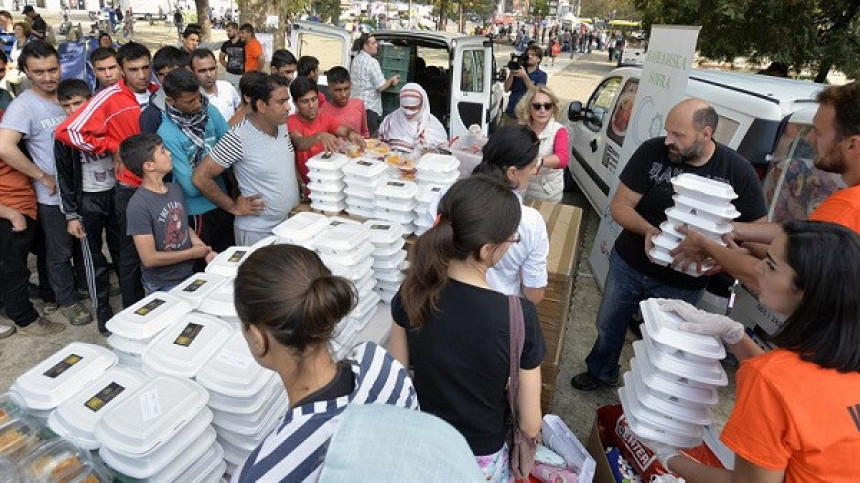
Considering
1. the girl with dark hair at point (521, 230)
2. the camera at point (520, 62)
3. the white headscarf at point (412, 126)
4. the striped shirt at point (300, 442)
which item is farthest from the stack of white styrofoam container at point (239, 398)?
the camera at point (520, 62)

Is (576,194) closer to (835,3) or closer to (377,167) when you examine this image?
(377,167)

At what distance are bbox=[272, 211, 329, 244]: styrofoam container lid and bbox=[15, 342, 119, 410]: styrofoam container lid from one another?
97 cm

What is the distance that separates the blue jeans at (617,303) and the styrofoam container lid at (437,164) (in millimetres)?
1229

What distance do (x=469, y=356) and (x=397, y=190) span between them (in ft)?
5.54

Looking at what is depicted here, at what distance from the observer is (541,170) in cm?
433

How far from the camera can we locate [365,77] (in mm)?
6570

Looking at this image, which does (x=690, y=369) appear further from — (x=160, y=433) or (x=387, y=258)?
(x=160, y=433)

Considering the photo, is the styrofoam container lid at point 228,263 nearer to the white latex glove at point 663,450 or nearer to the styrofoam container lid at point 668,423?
the styrofoam container lid at point 668,423

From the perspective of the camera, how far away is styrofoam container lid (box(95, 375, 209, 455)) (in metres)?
1.60

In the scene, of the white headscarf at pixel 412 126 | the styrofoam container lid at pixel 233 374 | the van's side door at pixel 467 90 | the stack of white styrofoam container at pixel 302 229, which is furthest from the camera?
the van's side door at pixel 467 90

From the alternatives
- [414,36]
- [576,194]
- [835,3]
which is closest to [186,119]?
[414,36]

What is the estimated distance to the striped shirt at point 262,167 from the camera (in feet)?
10.3

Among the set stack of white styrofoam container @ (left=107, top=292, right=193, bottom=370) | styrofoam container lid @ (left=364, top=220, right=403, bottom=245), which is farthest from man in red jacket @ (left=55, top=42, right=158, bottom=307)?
styrofoam container lid @ (left=364, top=220, right=403, bottom=245)

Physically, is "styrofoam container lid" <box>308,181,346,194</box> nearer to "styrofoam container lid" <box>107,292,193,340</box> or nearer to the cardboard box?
"styrofoam container lid" <box>107,292,193,340</box>
